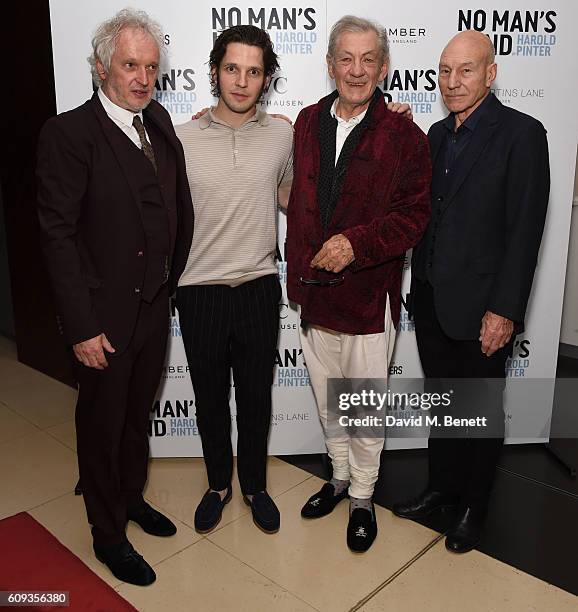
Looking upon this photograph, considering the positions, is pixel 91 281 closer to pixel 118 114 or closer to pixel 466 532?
Result: pixel 118 114

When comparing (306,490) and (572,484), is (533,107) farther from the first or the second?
(306,490)

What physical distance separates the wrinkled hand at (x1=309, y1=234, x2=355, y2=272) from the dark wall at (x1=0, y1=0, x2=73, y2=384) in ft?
6.66

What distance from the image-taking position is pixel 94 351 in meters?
1.95

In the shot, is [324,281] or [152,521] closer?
[324,281]

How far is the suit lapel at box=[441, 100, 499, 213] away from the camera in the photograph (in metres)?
2.10

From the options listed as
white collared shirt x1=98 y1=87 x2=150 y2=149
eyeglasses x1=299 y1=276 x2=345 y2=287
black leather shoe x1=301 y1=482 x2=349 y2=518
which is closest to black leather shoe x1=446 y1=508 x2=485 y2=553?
black leather shoe x1=301 y1=482 x2=349 y2=518

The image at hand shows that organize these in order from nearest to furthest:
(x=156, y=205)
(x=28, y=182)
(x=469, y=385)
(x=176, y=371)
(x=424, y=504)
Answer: (x=156, y=205) < (x=469, y=385) < (x=424, y=504) < (x=176, y=371) < (x=28, y=182)

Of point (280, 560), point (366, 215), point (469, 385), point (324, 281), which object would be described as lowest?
point (280, 560)

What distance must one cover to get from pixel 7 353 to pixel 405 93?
3.30m

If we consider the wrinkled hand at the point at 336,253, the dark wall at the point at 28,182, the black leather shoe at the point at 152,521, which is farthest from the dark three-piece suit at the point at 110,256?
the dark wall at the point at 28,182

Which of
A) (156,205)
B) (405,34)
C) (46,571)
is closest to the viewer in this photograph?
(156,205)

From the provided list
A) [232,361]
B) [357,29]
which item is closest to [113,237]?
[232,361]

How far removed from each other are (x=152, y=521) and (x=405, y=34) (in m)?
2.24
